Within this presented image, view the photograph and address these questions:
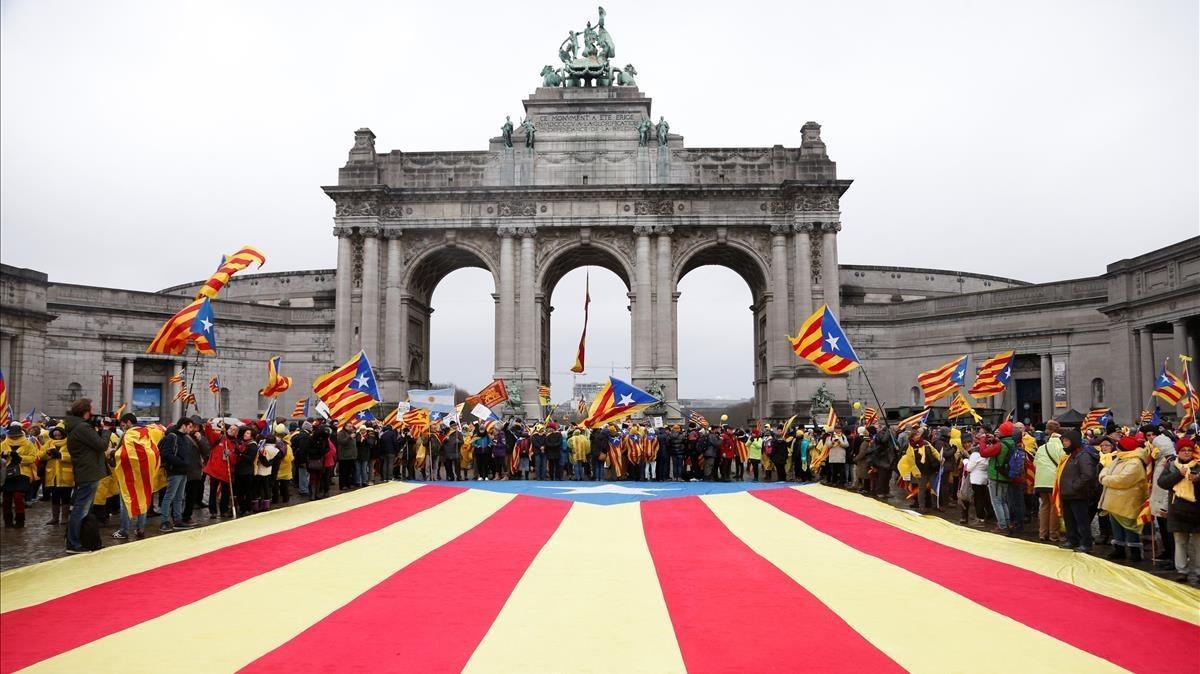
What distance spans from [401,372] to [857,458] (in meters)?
31.4

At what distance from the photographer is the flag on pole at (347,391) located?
22.6 m

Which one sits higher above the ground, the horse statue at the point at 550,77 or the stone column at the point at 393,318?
the horse statue at the point at 550,77

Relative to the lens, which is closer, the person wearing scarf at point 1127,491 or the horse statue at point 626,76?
the person wearing scarf at point 1127,491

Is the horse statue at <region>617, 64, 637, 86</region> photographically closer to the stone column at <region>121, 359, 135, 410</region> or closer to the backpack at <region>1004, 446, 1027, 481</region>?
the stone column at <region>121, 359, 135, 410</region>

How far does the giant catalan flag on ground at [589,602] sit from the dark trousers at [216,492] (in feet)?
8.67

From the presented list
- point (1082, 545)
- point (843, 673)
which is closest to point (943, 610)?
point (843, 673)

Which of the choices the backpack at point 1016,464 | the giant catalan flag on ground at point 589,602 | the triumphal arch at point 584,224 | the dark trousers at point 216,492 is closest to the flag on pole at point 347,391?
the dark trousers at point 216,492

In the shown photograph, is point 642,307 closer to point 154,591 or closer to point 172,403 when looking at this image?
point 172,403

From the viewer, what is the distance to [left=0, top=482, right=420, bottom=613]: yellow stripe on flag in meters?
9.62

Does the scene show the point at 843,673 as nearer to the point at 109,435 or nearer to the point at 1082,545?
the point at 1082,545

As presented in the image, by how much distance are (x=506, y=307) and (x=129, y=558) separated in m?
37.1

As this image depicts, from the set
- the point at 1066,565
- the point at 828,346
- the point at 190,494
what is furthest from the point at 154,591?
the point at 828,346

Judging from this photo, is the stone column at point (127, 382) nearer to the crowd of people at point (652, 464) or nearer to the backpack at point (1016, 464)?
the crowd of people at point (652, 464)

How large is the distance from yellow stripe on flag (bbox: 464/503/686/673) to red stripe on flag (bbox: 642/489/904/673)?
22cm
